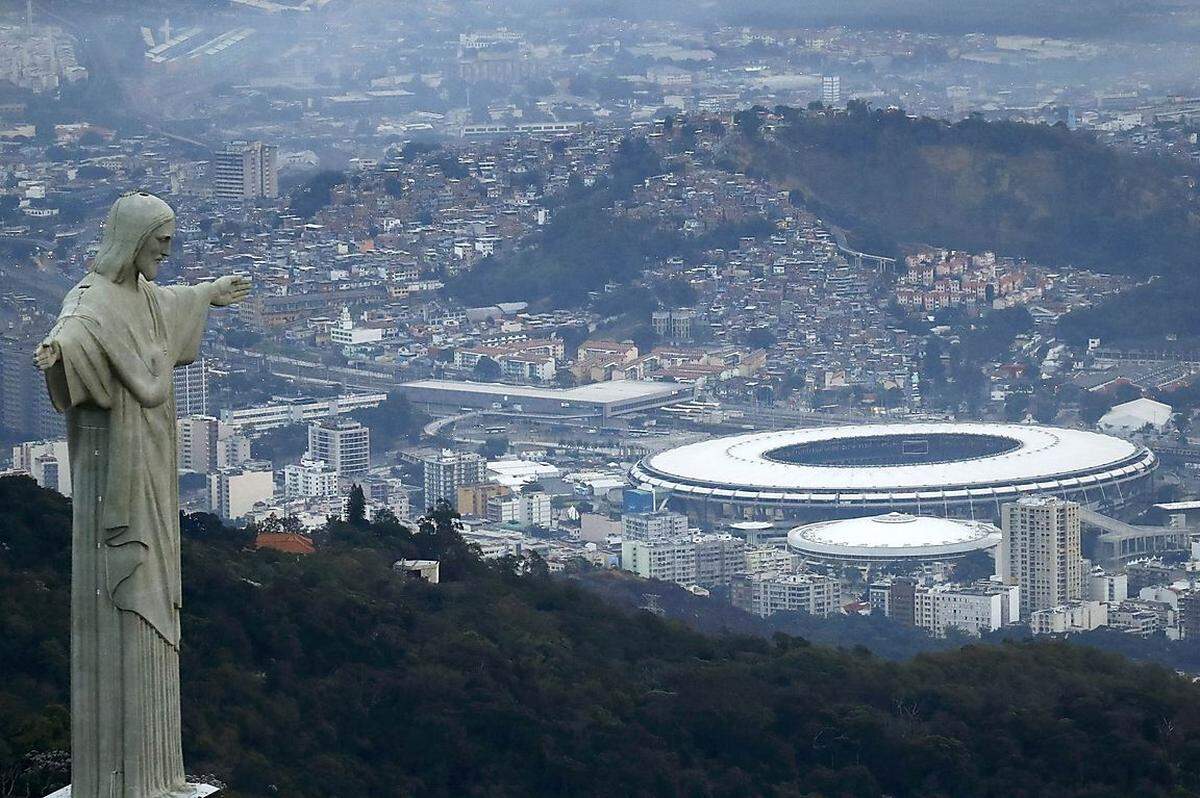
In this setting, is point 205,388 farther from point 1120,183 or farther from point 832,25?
point 832,25

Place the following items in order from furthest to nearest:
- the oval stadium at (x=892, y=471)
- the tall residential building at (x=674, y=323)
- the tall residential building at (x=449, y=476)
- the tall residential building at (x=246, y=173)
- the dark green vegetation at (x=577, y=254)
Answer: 1. the tall residential building at (x=246, y=173)
2. the dark green vegetation at (x=577, y=254)
3. the tall residential building at (x=674, y=323)
4. the tall residential building at (x=449, y=476)
5. the oval stadium at (x=892, y=471)

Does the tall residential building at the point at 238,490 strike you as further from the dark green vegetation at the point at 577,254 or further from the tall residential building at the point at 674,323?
the dark green vegetation at the point at 577,254

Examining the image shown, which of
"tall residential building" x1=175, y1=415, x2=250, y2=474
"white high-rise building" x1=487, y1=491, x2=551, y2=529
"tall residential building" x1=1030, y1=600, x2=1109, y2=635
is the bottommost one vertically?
"tall residential building" x1=1030, y1=600, x2=1109, y2=635

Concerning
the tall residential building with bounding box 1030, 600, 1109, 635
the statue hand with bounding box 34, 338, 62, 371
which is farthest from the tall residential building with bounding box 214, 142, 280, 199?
the statue hand with bounding box 34, 338, 62, 371

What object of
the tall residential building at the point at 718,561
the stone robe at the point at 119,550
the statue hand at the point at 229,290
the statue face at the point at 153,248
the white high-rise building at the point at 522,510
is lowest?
the tall residential building at the point at 718,561

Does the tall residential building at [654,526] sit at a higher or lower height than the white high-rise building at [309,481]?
lower

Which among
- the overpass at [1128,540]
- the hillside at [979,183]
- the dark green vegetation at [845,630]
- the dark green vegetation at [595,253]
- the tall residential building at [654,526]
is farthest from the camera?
the hillside at [979,183]

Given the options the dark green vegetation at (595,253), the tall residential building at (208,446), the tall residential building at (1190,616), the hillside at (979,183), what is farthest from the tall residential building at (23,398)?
the hillside at (979,183)

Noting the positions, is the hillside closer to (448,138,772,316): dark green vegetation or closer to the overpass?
(448,138,772,316): dark green vegetation
